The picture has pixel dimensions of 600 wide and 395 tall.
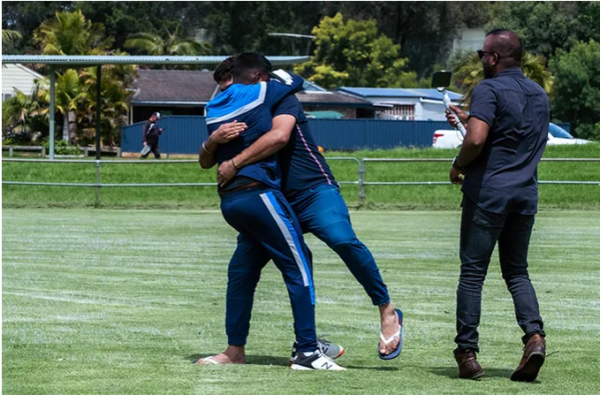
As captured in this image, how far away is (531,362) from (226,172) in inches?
76.8

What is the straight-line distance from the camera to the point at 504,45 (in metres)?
6.32

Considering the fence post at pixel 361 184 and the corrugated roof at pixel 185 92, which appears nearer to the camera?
the fence post at pixel 361 184

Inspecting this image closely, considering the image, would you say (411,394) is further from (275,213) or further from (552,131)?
(552,131)

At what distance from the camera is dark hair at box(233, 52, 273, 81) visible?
6.68 m

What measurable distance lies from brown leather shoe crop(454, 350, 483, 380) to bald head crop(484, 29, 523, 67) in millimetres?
1599

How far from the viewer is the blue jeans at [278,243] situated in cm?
646

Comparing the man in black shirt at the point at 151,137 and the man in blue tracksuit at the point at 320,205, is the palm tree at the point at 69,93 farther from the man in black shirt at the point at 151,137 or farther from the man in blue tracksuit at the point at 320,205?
the man in blue tracksuit at the point at 320,205

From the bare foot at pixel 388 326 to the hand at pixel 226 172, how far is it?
1.18 m

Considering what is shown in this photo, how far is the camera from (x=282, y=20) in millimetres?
82750

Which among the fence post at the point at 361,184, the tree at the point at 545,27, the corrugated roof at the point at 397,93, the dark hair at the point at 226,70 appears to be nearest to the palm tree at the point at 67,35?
the corrugated roof at the point at 397,93

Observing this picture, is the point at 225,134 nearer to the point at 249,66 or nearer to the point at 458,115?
the point at 249,66

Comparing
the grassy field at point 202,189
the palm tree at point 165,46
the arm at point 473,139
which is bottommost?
the grassy field at point 202,189

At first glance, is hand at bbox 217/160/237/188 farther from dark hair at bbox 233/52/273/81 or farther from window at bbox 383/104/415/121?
window at bbox 383/104/415/121

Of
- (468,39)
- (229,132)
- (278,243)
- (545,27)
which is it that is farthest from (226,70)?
(468,39)
